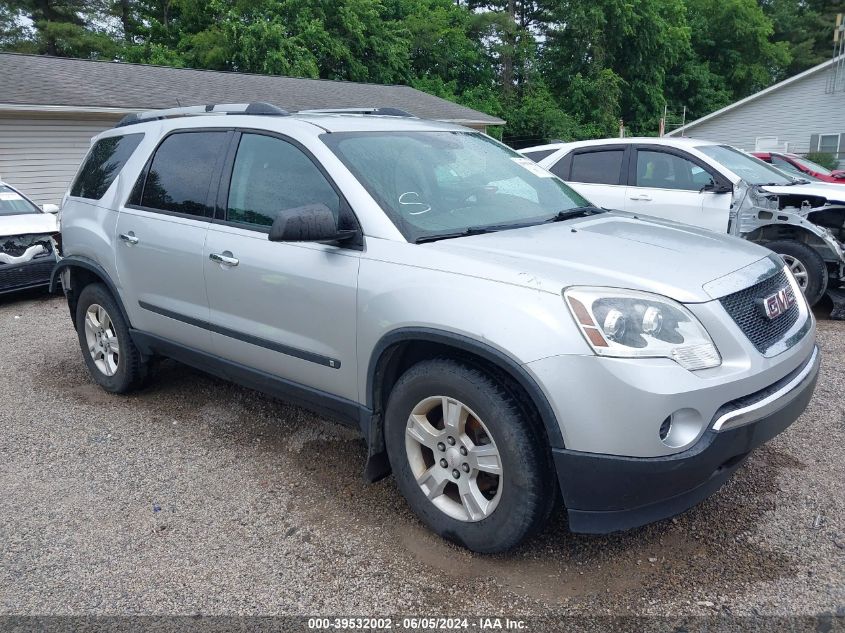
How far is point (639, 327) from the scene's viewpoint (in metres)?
2.59

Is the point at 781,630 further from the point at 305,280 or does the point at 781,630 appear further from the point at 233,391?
the point at 233,391

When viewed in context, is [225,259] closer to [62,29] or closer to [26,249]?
[26,249]

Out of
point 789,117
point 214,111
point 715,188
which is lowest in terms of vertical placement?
point 715,188

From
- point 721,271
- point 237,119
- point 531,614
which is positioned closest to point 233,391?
point 237,119

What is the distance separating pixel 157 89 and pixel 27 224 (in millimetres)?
8479

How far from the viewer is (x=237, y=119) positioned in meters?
4.04

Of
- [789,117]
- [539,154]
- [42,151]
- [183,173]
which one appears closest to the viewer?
[183,173]

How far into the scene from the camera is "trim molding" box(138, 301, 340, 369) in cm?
339

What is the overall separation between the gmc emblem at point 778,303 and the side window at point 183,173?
112 inches

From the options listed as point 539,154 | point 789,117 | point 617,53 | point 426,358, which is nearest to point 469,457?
point 426,358

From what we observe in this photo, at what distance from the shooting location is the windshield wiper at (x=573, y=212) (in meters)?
3.71

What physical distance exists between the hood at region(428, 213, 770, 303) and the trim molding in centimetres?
79

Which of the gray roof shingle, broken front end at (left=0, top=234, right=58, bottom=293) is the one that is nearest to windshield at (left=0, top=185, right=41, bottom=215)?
broken front end at (left=0, top=234, right=58, bottom=293)

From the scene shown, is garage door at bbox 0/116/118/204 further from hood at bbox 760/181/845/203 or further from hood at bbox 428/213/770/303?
hood at bbox 428/213/770/303
